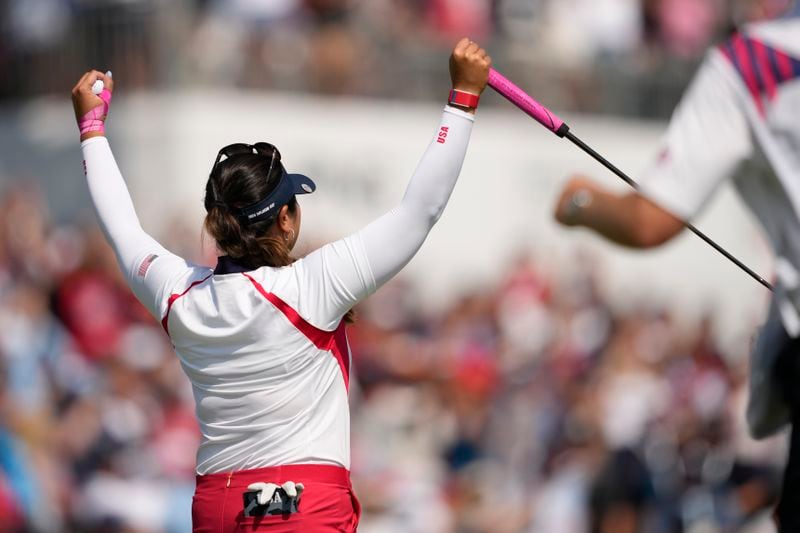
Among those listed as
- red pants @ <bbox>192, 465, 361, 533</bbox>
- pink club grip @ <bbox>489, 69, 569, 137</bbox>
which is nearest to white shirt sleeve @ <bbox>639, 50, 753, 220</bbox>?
pink club grip @ <bbox>489, 69, 569, 137</bbox>

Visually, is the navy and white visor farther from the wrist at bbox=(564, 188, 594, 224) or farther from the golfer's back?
the wrist at bbox=(564, 188, 594, 224)

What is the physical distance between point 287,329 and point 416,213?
44 centimetres

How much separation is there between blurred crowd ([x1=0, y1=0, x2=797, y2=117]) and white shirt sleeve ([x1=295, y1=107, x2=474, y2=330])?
852cm

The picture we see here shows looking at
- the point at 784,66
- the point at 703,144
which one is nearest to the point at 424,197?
the point at 703,144

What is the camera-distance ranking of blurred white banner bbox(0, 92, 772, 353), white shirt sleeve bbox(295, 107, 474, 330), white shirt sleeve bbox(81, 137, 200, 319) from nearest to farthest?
white shirt sleeve bbox(295, 107, 474, 330), white shirt sleeve bbox(81, 137, 200, 319), blurred white banner bbox(0, 92, 772, 353)

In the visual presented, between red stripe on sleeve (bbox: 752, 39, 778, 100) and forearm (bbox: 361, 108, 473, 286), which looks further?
forearm (bbox: 361, 108, 473, 286)

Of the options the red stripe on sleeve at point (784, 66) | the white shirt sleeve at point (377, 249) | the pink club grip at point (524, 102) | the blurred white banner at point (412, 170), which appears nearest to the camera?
the red stripe on sleeve at point (784, 66)

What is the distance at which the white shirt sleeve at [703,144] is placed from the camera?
12.2 ft

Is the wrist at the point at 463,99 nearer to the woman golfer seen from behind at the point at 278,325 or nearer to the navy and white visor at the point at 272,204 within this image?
the woman golfer seen from behind at the point at 278,325

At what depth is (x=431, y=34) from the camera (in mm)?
14508

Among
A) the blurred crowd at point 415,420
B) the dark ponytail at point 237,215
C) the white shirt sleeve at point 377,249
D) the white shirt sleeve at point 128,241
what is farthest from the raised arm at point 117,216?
the blurred crowd at point 415,420

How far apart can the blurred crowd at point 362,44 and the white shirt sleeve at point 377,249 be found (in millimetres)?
8521

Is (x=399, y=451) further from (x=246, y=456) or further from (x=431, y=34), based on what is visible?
(x=246, y=456)

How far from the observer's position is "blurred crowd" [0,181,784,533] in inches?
340
